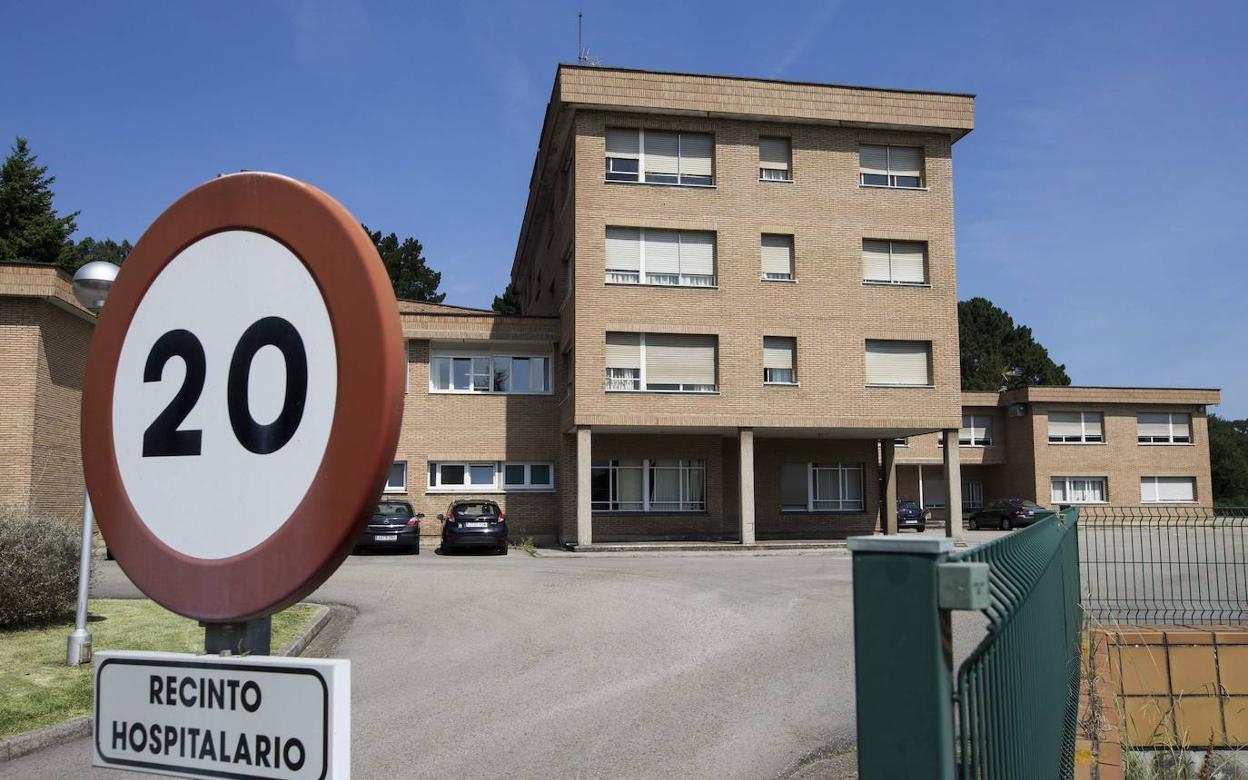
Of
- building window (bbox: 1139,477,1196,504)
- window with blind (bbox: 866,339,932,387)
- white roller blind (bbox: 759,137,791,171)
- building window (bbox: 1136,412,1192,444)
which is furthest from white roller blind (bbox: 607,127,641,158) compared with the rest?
building window (bbox: 1139,477,1196,504)

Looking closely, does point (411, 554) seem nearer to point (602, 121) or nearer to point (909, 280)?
point (602, 121)

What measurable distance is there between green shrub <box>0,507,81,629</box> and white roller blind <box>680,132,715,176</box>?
22.5 metres

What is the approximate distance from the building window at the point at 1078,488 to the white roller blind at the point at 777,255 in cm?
2822

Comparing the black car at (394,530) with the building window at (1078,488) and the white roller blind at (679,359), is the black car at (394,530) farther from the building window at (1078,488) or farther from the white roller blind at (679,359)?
the building window at (1078,488)

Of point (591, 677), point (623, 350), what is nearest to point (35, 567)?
point (591, 677)

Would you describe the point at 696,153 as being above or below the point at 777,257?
above

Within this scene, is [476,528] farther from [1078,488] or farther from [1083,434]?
[1083,434]

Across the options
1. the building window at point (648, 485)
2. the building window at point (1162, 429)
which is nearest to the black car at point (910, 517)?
the building window at point (648, 485)

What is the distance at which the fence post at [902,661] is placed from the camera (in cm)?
158

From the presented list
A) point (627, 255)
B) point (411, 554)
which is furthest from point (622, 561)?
point (627, 255)

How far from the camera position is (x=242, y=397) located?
174 cm

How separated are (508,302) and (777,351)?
35.9m

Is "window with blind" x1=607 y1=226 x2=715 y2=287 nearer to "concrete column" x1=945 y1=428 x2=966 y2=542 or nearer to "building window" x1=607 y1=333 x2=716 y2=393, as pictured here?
"building window" x1=607 y1=333 x2=716 y2=393

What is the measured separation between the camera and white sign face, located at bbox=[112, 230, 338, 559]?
1.67m
